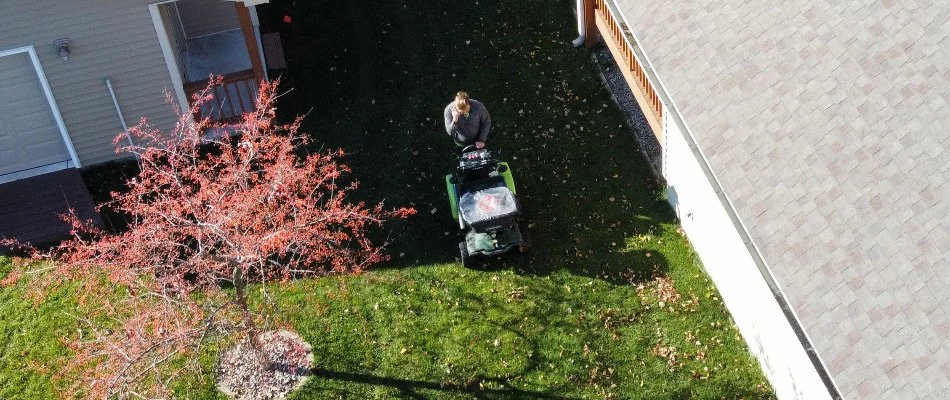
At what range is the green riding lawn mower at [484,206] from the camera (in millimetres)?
12914

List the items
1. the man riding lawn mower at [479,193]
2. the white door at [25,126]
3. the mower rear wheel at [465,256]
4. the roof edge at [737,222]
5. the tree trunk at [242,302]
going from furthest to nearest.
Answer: the white door at [25,126] < the mower rear wheel at [465,256] < the man riding lawn mower at [479,193] < the tree trunk at [242,302] < the roof edge at [737,222]

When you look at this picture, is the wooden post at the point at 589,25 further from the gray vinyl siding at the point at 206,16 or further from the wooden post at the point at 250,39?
the gray vinyl siding at the point at 206,16

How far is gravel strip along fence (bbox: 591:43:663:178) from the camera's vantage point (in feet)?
49.2

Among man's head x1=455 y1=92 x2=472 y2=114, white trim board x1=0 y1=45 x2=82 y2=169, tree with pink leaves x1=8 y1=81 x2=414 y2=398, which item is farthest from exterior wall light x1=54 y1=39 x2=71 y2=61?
man's head x1=455 y1=92 x2=472 y2=114

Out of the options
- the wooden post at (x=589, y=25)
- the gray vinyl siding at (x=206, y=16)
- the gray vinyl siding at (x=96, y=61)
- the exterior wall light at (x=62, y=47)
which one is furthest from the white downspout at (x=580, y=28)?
the exterior wall light at (x=62, y=47)

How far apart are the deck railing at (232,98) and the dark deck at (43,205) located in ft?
7.16

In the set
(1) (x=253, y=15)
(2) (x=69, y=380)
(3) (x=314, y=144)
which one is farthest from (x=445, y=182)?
(2) (x=69, y=380)

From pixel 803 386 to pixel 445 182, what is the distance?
6166mm

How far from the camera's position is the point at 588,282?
13.2m

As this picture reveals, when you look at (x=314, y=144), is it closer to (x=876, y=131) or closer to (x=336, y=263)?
(x=336, y=263)

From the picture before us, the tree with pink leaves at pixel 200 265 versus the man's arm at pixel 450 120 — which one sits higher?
the man's arm at pixel 450 120

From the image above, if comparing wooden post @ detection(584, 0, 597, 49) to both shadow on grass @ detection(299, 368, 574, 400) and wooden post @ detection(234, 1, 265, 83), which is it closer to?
wooden post @ detection(234, 1, 265, 83)

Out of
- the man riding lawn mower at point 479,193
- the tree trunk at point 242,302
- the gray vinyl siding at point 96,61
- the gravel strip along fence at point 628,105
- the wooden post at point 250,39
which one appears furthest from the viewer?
the gravel strip along fence at point 628,105

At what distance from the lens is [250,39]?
14.6 m
